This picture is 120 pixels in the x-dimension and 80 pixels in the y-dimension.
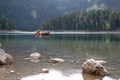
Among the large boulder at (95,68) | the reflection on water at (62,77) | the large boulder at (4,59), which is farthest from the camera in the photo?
the large boulder at (4,59)

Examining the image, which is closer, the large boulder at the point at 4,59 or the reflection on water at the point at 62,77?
the reflection on water at the point at 62,77

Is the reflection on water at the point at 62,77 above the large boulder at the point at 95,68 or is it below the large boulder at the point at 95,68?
below

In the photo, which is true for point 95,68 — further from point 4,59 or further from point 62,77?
point 4,59

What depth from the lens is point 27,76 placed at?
2330cm

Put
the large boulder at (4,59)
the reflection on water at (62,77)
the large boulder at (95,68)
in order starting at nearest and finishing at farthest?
the reflection on water at (62,77) < the large boulder at (95,68) < the large boulder at (4,59)

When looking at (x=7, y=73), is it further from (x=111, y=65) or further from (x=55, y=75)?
(x=111, y=65)

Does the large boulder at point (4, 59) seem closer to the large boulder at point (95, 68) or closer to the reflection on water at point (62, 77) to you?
the reflection on water at point (62, 77)

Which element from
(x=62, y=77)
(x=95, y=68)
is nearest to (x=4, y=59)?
(x=62, y=77)

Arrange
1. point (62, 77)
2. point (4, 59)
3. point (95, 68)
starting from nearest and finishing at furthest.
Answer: point (62, 77)
point (95, 68)
point (4, 59)

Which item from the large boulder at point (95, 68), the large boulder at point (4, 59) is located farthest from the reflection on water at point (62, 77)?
the large boulder at point (4, 59)

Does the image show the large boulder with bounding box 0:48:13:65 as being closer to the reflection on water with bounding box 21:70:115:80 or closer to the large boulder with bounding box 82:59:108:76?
the reflection on water with bounding box 21:70:115:80

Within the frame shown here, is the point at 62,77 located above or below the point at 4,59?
below

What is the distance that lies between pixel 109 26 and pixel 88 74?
567 ft

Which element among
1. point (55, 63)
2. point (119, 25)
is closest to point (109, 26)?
point (119, 25)
